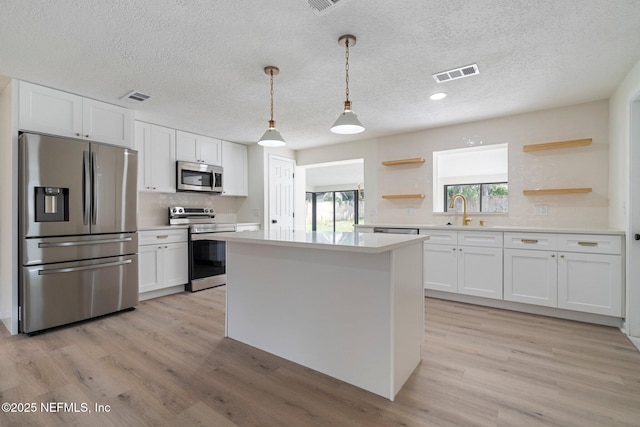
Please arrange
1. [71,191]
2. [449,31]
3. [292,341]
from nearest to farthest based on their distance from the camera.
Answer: [449,31] < [292,341] < [71,191]

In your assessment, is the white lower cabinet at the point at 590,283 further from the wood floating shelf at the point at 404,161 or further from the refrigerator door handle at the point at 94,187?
the refrigerator door handle at the point at 94,187

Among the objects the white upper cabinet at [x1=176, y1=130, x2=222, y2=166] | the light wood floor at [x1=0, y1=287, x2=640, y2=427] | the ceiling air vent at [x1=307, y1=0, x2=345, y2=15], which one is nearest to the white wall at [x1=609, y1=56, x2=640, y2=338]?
the light wood floor at [x1=0, y1=287, x2=640, y2=427]

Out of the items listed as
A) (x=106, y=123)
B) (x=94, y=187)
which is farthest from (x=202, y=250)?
(x=106, y=123)

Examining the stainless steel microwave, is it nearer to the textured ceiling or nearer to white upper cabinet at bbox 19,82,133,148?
white upper cabinet at bbox 19,82,133,148

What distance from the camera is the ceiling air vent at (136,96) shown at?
3.09 metres

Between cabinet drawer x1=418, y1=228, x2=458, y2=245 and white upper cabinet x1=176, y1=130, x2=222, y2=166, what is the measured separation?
11.3 feet

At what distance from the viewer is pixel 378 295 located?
1.85 metres

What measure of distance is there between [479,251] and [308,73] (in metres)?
2.74

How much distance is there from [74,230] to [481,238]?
4.34 metres

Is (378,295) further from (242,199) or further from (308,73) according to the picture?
(242,199)

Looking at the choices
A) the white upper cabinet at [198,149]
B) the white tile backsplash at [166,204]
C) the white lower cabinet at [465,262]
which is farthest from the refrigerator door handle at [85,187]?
the white lower cabinet at [465,262]

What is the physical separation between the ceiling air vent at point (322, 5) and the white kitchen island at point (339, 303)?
1377 millimetres

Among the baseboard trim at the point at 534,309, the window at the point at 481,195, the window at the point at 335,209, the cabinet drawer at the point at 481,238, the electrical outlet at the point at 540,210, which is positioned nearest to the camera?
the baseboard trim at the point at 534,309

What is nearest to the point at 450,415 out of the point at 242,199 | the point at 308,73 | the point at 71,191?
the point at 308,73
